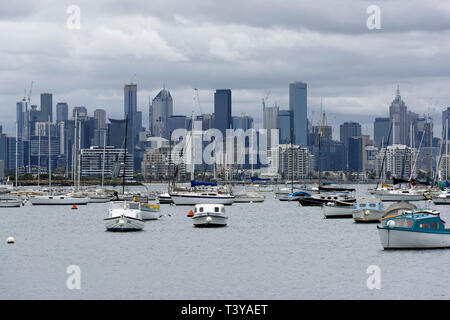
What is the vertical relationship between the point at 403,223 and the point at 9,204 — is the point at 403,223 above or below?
above

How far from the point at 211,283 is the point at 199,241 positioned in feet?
86.7

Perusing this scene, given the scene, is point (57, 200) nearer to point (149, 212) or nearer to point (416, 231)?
point (149, 212)

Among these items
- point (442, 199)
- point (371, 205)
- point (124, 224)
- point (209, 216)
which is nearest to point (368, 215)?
point (371, 205)

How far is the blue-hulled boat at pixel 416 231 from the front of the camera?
212 feet

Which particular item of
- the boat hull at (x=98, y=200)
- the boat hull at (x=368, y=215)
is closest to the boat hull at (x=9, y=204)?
the boat hull at (x=98, y=200)

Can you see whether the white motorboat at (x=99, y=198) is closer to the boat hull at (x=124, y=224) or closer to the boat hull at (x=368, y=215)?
the boat hull at (x=124, y=224)

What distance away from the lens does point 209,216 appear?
93.9 meters

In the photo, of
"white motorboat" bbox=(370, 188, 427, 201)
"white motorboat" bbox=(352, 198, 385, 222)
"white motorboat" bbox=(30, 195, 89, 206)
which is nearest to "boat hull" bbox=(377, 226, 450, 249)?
"white motorboat" bbox=(352, 198, 385, 222)

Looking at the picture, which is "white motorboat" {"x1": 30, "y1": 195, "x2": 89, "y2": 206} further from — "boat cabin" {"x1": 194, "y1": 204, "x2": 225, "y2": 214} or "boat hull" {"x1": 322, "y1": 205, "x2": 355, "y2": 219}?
"boat cabin" {"x1": 194, "y1": 204, "x2": 225, "y2": 214}

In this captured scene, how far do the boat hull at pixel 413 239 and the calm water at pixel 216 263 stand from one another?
84 centimetres

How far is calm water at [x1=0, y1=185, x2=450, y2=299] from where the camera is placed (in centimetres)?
5006

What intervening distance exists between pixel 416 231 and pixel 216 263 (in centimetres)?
1487

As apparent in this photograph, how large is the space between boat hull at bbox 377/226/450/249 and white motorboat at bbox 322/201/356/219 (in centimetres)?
4449
